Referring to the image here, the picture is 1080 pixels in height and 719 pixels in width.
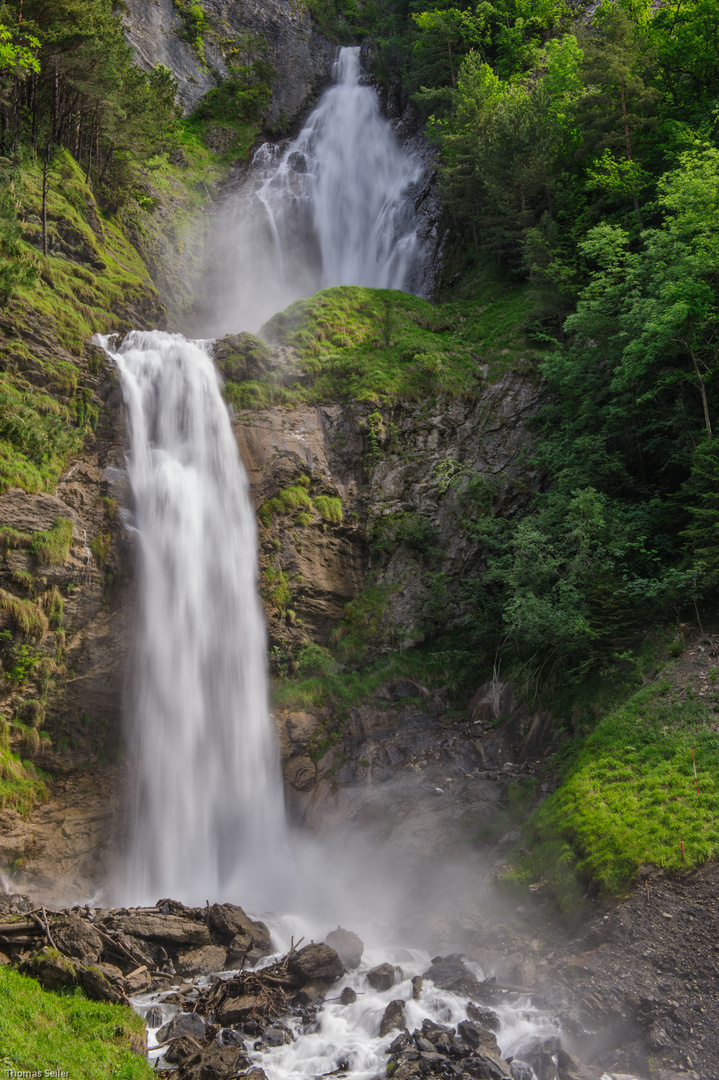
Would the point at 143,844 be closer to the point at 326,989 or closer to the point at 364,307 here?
the point at 326,989

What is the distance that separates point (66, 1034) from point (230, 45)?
52379 millimetres

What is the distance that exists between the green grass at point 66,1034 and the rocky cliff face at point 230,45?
144ft

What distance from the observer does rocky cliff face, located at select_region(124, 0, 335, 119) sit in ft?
127

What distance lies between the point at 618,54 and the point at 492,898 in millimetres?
27087

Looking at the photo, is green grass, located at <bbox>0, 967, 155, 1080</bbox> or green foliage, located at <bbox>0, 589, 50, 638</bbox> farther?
green foliage, located at <bbox>0, 589, 50, 638</bbox>

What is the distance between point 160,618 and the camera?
17172 millimetres

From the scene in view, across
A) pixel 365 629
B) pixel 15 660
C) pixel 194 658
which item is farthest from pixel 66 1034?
pixel 365 629

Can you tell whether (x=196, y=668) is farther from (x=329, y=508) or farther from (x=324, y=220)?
(x=324, y=220)

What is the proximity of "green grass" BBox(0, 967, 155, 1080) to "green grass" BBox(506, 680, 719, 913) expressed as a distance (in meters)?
6.86

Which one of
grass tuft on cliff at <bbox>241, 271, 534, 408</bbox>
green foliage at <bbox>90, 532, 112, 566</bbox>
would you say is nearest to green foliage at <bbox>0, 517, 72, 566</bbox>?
green foliage at <bbox>90, 532, 112, 566</bbox>

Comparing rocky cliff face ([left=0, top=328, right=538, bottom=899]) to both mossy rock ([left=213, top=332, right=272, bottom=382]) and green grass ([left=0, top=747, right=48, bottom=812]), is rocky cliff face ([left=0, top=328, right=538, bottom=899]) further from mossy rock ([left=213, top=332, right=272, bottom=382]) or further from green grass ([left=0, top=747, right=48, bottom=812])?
mossy rock ([left=213, top=332, right=272, bottom=382])

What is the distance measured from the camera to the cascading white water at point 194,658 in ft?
50.5

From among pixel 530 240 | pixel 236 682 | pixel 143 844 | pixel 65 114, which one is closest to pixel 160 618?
pixel 236 682

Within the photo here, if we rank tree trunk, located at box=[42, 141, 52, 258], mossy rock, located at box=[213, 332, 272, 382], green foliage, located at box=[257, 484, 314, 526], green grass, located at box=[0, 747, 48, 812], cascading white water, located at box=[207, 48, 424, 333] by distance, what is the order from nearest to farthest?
1. green grass, located at box=[0, 747, 48, 812]
2. green foliage, located at box=[257, 484, 314, 526]
3. tree trunk, located at box=[42, 141, 52, 258]
4. mossy rock, located at box=[213, 332, 272, 382]
5. cascading white water, located at box=[207, 48, 424, 333]
